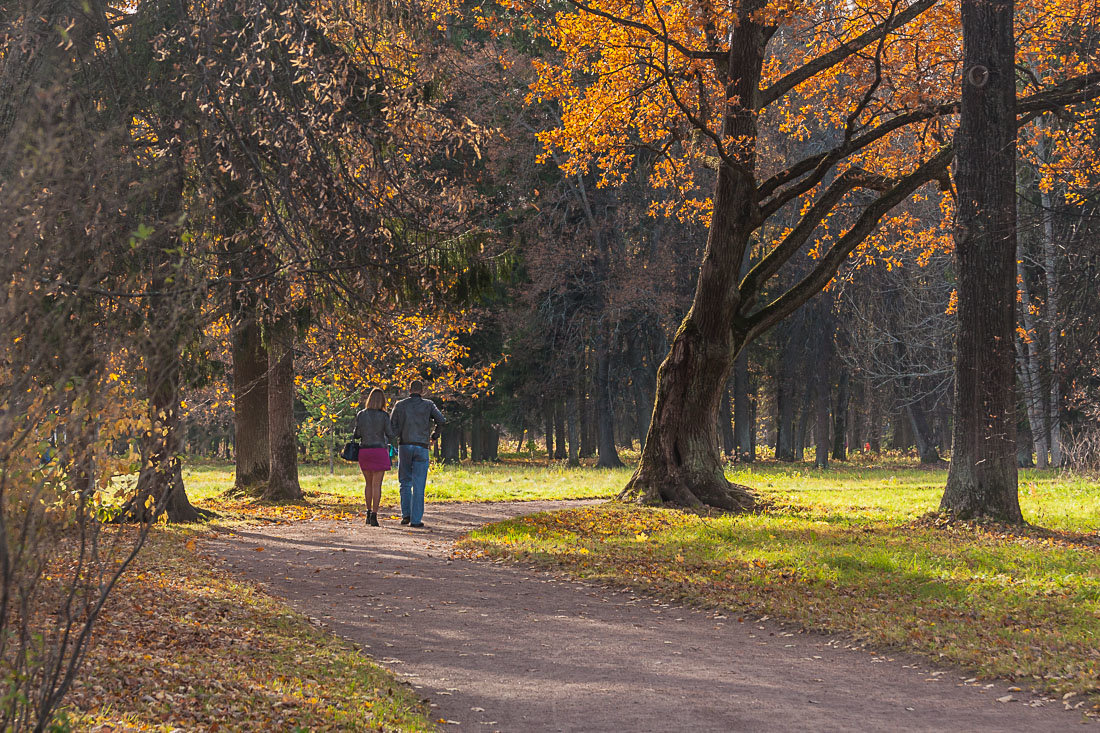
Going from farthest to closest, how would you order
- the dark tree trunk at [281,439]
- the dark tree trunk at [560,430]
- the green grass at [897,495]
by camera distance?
the dark tree trunk at [560,430], the dark tree trunk at [281,439], the green grass at [897,495]

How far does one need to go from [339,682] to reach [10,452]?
117 inches

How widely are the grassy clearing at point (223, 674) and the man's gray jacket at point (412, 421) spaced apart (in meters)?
6.69

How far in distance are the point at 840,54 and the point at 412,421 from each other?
9.29m

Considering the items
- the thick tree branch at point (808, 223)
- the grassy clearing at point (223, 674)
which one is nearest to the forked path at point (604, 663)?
the grassy clearing at point (223, 674)

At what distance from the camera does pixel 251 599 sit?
9266mm

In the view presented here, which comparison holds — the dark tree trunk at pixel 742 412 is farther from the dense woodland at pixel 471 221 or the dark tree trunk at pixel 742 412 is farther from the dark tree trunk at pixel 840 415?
the dark tree trunk at pixel 840 415

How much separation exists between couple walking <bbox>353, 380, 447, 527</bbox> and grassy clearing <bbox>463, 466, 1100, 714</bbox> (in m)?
1.51

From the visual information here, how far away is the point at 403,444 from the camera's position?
15.9 m

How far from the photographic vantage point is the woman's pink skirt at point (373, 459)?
53.3 ft

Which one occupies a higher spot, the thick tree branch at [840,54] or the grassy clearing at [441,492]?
the thick tree branch at [840,54]

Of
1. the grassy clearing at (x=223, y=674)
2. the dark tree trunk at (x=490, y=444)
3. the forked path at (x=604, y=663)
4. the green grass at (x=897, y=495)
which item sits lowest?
the forked path at (x=604, y=663)

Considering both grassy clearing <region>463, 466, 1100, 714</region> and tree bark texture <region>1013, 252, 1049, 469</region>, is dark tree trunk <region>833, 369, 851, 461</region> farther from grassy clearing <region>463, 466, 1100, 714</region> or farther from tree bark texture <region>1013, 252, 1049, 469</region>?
grassy clearing <region>463, 466, 1100, 714</region>

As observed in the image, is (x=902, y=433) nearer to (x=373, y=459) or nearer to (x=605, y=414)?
(x=605, y=414)

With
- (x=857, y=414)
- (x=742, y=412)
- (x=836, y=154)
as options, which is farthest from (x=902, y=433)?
(x=836, y=154)
